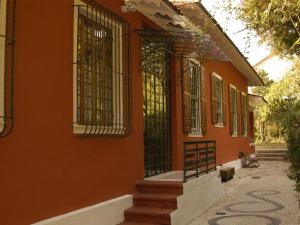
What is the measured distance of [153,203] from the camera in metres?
6.73

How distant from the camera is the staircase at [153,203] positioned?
6289 millimetres

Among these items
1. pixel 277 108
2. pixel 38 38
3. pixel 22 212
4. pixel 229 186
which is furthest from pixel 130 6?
pixel 277 108

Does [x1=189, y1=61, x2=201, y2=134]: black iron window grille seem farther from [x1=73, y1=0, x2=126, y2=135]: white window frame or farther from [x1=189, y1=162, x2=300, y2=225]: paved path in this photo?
[x1=73, y1=0, x2=126, y2=135]: white window frame

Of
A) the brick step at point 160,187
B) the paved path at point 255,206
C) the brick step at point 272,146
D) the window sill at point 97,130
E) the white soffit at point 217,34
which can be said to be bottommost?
the paved path at point 255,206

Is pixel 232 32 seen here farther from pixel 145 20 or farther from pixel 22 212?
pixel 22 212

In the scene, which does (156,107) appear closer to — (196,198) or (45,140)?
(196,198)

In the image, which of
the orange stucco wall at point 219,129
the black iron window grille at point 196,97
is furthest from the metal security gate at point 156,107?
the black iron window grille at point 196,97

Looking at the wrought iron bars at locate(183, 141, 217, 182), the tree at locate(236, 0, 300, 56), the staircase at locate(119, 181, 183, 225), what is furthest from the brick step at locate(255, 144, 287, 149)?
the staircase at locate(119, 181, 183, 225)

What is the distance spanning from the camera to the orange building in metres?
4.38

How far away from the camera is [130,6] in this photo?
6.41 m

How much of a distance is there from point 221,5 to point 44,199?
4.10 meters

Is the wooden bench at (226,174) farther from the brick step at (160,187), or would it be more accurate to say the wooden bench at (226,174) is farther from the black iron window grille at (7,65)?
the black iron window grille at (7,65)

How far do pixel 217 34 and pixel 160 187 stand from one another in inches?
206

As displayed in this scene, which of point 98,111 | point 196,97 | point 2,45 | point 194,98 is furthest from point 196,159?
point 2,45
